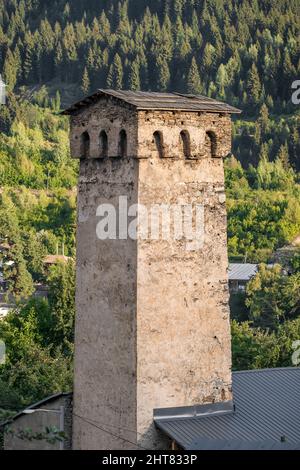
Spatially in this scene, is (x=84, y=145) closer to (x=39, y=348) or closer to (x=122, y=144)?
A: (x=122, y=144)

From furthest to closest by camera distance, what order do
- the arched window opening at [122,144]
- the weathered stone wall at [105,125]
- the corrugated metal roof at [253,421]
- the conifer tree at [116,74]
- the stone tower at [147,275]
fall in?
the conifer tree at [116,74], the arched window opening at [122,144], the weathered stone wall at [105,125], the stone tower at [147,275], the corrugated metal roof at [253,421]

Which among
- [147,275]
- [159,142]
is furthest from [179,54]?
[147,275]

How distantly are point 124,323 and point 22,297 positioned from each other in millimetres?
46584

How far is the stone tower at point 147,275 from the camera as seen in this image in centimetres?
1836

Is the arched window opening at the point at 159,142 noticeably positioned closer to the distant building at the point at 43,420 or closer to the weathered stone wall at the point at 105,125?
the weathered stone wall at the point at 105,125

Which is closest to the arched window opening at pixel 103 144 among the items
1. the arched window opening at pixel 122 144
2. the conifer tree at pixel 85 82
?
the arched window opening at pixel 122 144

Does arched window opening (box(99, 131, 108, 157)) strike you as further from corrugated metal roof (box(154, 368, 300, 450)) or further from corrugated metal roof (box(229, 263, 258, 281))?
corrugated metal roof (box(229, 263, 258, 281))

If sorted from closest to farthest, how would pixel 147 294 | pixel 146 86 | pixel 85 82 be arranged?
1. pixel 147 294
2. pixel 146 86
3. pixel 85 82

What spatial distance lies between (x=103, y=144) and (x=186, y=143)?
1.28 meters

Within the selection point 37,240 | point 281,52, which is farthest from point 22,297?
point 281,52

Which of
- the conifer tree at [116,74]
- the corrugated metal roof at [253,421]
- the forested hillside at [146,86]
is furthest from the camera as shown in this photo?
the conifer tree at [116,74]

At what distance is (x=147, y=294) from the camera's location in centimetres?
1838

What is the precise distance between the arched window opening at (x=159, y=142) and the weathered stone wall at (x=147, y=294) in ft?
0.15

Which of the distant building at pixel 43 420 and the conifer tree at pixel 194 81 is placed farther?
the conifer tree at pixel 194 81
